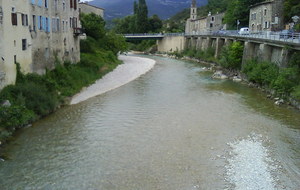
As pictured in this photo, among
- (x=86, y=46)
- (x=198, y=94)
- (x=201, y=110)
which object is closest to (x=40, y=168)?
(x=201, y=110)

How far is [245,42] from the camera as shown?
47875 millimetres

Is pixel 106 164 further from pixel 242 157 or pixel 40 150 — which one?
pixel 242 157

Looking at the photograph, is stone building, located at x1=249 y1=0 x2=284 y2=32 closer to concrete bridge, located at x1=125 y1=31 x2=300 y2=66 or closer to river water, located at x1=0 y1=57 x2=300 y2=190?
concrete bridge, located at x1=125 y1=31 x2=300 y2=66

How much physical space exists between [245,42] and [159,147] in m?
32.2

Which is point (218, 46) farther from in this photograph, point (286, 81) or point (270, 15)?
point (286, 81)

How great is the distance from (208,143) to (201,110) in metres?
7.84

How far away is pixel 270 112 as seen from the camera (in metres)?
27.6

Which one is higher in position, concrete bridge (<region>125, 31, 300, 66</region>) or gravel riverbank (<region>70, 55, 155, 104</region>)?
concrete bridge (<region>125, 31, 300, 66</region>)

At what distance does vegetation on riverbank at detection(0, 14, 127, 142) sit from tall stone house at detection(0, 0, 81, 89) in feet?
2.75

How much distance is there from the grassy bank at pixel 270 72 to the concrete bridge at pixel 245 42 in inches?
33.7

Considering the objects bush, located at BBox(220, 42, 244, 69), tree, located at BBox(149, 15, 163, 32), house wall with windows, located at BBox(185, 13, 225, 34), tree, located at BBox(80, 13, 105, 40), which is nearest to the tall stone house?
tree, located at BBox(80, 13, 105, 40)

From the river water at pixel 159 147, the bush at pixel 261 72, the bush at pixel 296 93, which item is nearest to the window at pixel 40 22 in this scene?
the river water at pixel 159 147

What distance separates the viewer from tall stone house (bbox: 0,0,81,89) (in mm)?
23766

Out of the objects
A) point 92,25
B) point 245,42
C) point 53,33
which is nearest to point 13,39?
point 53,33
